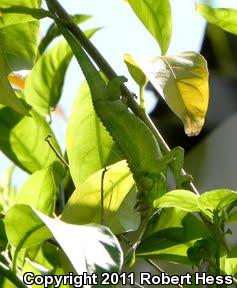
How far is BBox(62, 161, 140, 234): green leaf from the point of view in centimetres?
60

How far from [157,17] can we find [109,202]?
0.18 metres

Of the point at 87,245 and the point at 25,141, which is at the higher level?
the point at 87,245

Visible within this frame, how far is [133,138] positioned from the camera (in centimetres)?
56

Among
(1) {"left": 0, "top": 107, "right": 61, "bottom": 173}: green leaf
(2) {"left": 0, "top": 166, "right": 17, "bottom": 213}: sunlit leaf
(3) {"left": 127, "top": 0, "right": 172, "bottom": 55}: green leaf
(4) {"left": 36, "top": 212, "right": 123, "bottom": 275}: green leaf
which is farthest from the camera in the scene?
(2) {"left": 0, "top": 166, "right": 17, "bottom": 213}: sunlit leaf

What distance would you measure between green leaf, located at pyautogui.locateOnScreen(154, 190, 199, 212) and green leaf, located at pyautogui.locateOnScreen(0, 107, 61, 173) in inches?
11.2

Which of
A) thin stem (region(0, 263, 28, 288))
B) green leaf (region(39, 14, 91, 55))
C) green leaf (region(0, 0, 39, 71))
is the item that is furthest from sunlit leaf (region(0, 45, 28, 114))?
green leaf (region(39, 14, 91, 55))

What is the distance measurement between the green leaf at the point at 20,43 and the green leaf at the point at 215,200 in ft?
0.79

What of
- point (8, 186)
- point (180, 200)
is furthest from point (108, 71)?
point (8, 186)

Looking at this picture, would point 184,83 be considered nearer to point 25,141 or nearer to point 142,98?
point 142,98

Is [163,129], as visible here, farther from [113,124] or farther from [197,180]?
[113,124]

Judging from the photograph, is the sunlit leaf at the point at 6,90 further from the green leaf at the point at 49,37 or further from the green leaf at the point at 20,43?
the green leaf at the point at 49,37

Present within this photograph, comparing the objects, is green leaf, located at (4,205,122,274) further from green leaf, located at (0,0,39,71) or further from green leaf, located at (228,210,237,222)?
green leaf, located at (0,0,39,71)

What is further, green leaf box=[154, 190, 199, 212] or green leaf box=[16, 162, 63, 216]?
green leaf box=[16, 162, 63, 216]

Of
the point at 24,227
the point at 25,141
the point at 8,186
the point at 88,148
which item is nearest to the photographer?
the point at 24,227
